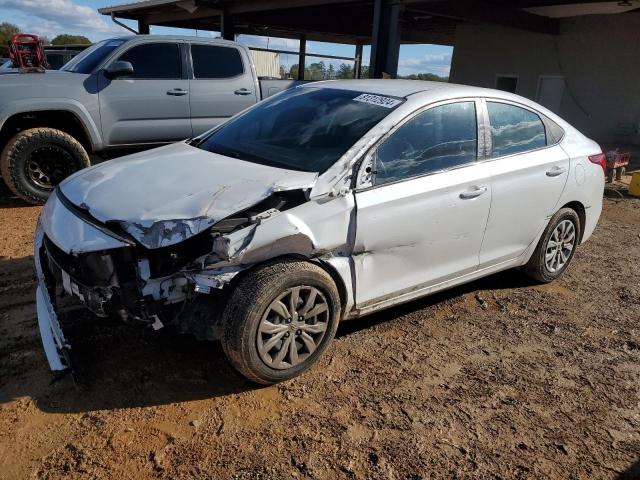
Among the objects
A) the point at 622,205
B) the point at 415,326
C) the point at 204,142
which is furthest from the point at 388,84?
the point at 622,205

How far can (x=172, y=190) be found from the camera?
2959 mm

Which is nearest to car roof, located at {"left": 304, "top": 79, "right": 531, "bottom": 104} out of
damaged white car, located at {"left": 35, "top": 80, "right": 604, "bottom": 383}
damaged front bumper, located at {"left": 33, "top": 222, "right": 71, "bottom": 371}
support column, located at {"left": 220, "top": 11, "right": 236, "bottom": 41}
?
damaged white car, located at {"left": 35, "top": 80, "right": 604, "bottom": 383}

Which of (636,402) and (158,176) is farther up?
(158,176)

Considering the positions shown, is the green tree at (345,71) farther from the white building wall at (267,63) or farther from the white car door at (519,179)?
the white car door at (519,179)

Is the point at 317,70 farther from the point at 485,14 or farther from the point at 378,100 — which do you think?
the point at 378,100

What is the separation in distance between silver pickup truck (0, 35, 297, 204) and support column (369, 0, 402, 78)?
399 cm

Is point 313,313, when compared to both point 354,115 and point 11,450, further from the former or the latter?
point 11,450

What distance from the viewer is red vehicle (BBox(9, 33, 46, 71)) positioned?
270 inches

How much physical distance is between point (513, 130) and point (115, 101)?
15.8ft

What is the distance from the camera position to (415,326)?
3.83 metres

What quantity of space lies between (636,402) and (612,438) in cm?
46

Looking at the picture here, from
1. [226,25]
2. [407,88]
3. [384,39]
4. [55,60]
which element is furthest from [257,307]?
[226,25]

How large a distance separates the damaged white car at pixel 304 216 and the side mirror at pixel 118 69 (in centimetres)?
293

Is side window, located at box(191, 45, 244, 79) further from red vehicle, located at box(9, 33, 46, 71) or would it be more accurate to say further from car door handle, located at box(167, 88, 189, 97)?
red vehicle, located at box(9, 33, 46, 71)
